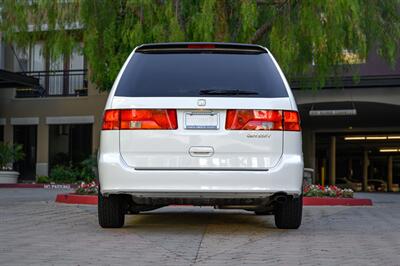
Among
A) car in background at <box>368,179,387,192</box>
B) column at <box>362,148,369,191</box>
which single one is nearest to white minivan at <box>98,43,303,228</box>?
column at <box>362,148,369,191</box>

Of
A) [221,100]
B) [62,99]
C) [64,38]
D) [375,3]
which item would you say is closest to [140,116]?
[221,100]

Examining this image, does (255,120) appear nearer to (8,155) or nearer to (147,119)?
(147,119)

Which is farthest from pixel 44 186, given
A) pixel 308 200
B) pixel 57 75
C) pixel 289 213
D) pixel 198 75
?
pixel 198 75

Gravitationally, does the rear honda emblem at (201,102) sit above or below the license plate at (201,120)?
above

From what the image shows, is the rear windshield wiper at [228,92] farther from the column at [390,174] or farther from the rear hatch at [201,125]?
the column at [390,174]

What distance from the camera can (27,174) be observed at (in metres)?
26.3

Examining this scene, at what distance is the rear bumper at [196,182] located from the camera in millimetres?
6203

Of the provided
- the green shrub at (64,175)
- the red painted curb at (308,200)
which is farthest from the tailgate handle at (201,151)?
the green shrub at (64,175)

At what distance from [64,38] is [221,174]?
21.7 feet

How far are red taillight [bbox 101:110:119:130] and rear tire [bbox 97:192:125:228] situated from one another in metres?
0.79

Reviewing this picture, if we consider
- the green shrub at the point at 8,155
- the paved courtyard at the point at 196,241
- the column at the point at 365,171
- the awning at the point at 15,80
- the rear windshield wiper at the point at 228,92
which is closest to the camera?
the paved courtyard at the point at 196,241

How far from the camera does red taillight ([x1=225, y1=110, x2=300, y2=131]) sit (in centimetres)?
630

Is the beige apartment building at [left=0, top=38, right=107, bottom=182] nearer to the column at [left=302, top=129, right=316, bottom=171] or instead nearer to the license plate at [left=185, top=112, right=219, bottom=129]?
the column at [left=302, top=129, right=316, bottom=171]

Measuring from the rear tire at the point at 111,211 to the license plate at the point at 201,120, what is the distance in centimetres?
119
